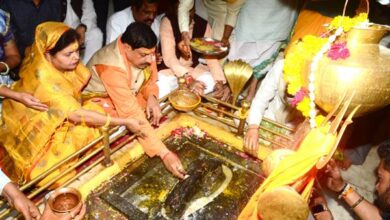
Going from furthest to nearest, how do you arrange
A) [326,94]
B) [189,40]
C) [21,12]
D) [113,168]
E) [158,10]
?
[158,10] → [189,40] → [21,12] → [113,168] → [326,94]

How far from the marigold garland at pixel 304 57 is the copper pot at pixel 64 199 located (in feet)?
4.64

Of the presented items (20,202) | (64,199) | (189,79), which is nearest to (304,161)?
(64,199)

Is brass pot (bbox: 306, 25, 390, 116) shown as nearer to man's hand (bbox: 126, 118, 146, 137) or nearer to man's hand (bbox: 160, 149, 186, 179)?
man's hand (bbox: 160, 149, 186, 179)

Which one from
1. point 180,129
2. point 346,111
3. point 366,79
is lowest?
point 180,129

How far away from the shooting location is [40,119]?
259 cm

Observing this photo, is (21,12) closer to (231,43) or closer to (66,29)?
(66,29)

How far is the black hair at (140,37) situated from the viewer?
9.01ft

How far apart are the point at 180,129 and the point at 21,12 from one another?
2.24 meters

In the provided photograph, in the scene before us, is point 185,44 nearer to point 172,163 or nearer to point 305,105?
point 172,163

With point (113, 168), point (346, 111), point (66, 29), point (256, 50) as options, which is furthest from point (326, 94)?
point (256, 50)

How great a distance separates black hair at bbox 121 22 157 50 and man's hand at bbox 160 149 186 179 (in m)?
0.92

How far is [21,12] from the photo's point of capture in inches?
141

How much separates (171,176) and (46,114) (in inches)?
43.8

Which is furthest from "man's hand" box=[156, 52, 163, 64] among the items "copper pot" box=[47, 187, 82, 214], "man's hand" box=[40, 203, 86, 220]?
"man's hand" box=[40, 203, 86, 220]
